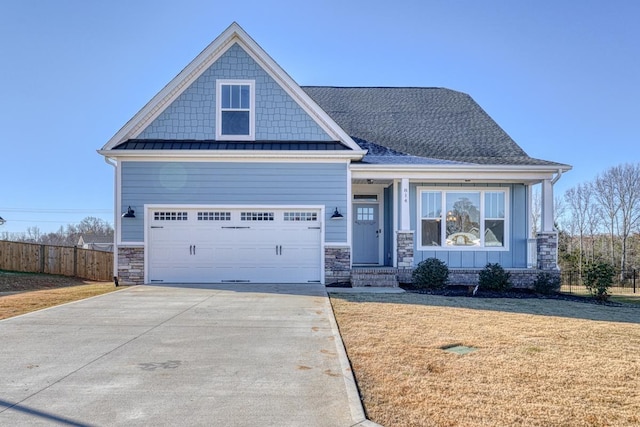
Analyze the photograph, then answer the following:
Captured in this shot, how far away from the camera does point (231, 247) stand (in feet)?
39.3

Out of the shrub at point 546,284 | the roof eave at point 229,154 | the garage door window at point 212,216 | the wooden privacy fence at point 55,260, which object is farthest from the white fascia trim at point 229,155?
the wooden privacy fence at point 55,260

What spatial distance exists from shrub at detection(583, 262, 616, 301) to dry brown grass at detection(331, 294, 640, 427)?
261 cm

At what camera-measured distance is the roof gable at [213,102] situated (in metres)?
11.9

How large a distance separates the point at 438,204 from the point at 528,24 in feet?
23.2

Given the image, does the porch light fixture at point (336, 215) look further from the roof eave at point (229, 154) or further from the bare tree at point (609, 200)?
the bare tree at point (609, 200)

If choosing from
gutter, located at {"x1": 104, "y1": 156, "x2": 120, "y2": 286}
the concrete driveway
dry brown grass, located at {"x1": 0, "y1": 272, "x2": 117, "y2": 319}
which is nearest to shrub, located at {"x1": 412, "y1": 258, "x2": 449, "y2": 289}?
the concrete driveway

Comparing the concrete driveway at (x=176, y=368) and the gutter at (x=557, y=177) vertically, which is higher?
the gutter at (x=557, y=177)

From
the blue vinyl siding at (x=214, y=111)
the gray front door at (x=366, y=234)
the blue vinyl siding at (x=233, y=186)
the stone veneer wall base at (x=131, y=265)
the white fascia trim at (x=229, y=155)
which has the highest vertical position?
the blue vinyl siding at (x=214, y=111)

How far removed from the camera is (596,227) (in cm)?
3400

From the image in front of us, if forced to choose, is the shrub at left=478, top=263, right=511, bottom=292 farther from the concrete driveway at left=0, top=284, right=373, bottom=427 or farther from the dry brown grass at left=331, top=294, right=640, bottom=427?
the concrete driveway at left=0, top=284, right=373, bottom=427

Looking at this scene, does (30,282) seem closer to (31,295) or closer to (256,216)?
(31,295)

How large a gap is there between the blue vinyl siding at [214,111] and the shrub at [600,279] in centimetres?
814

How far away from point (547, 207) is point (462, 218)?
8.07 ft

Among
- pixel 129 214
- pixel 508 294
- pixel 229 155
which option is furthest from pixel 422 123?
pixel 129 214
